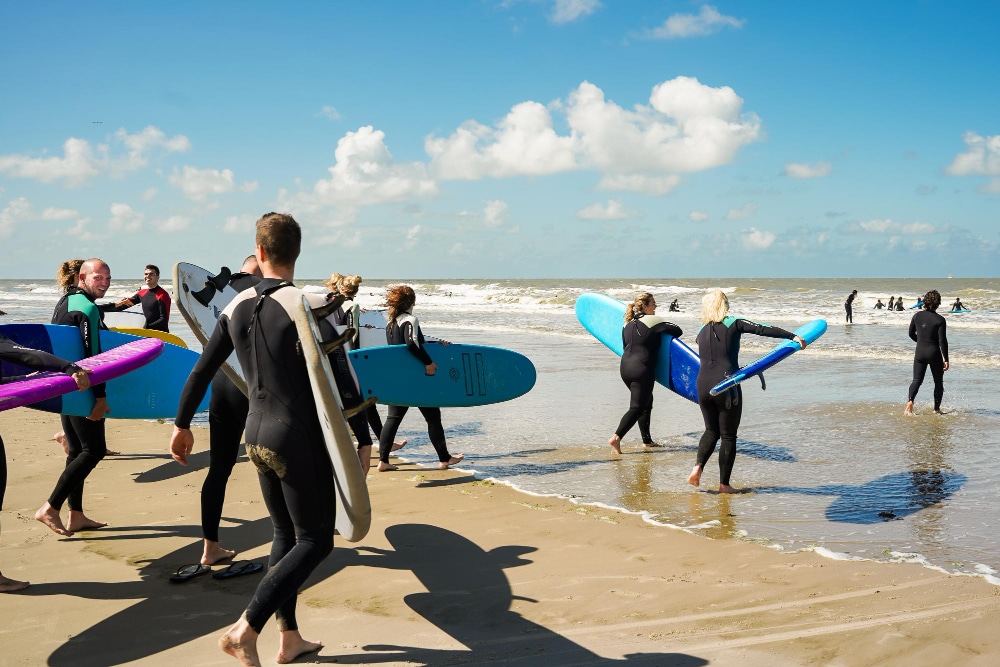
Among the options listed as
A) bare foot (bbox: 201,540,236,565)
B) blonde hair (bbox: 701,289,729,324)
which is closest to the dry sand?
bare foot (bbox: 201,540,236,565)

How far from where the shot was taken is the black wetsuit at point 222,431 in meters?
3.81

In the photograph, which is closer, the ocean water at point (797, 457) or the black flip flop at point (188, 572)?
the black flip flop at point (188, 572)

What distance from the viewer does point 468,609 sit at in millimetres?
3539

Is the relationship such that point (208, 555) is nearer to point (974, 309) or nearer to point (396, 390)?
point (396, 390)

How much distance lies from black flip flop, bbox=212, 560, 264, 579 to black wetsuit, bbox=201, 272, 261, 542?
0.76 feet

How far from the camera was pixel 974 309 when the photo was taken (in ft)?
108

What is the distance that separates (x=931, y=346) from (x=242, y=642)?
9182 mm

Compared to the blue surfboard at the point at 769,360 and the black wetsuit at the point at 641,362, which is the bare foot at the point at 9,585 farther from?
the black wetsuit at the point at 641,362

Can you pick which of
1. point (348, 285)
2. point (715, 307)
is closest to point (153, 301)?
point (348, 285)

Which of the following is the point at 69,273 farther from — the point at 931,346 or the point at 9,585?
the point at 931,346

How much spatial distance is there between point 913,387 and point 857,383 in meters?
2.75

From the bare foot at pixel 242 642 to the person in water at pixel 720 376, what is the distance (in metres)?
3.72

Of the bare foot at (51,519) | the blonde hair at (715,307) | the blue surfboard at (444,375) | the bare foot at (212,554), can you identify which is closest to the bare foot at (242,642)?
the bare foot at (212,554)

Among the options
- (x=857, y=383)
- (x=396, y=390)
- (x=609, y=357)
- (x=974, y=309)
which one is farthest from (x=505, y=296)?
(x=396, y=390)
